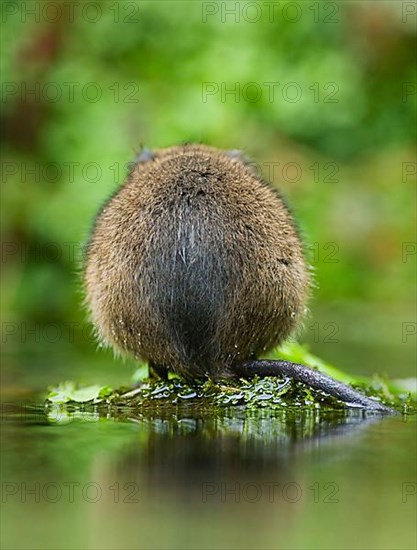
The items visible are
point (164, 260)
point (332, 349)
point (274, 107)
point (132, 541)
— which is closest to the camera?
point (132, 541)

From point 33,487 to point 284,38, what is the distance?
9.30 m

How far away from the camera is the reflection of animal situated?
4.07 meters

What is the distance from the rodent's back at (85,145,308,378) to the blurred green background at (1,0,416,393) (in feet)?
14.4

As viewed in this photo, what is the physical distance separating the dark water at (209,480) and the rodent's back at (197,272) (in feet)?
0.95

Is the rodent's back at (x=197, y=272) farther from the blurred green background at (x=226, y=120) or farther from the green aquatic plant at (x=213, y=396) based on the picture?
the blurred green background at (x=226, y=120)

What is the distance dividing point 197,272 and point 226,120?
20.7 feet

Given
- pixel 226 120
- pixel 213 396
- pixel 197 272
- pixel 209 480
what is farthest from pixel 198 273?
pixel 226 120

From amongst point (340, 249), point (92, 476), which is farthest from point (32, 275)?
point (92, 476)

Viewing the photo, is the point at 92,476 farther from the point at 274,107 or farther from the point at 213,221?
the point at 274,107

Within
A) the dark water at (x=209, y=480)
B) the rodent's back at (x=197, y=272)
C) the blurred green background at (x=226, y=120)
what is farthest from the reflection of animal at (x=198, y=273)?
the blurred green background at (x=226, y=120)

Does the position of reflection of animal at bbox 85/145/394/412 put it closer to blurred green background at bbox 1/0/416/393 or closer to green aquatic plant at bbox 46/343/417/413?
green aquatic plant at bbox 46/343/417/413

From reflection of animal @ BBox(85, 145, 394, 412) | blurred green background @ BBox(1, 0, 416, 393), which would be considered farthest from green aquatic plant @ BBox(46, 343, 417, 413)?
blurred green background @ BBox(1, 0, 416, 393)

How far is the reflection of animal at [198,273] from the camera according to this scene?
13.4 ft

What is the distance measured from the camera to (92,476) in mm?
3188
